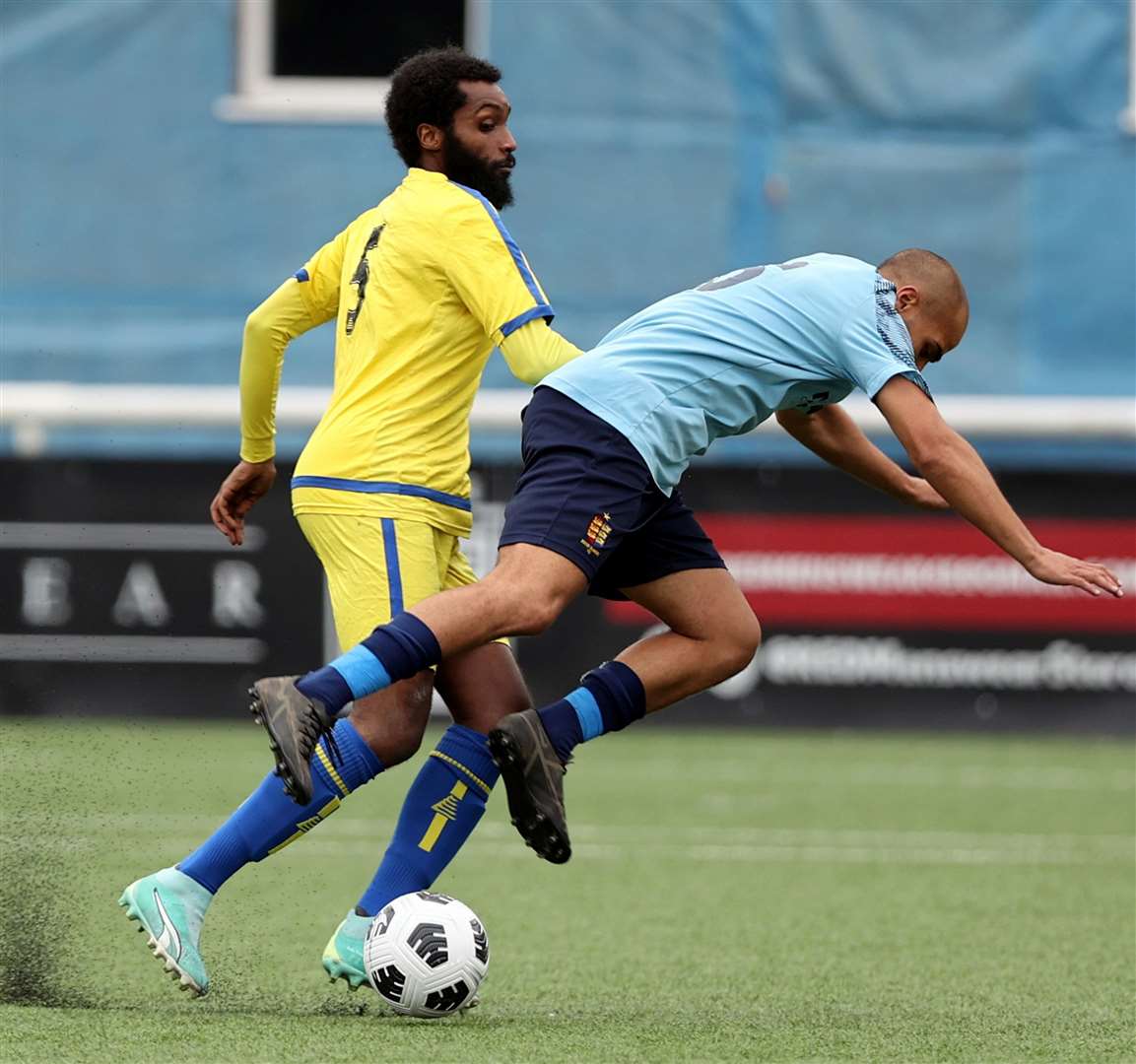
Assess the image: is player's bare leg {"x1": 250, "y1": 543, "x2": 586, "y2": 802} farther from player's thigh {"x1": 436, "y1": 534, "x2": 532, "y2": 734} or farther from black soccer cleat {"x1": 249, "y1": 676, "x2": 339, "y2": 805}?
player's thigh {"x1": 436, "y1": 534, "x2": 532, "y2": 734}

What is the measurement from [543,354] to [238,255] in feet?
27.2

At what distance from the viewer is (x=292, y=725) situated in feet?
14.1

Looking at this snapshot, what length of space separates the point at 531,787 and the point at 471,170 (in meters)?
1.46

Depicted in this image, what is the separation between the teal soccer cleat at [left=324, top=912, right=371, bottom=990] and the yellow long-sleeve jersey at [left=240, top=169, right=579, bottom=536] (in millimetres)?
894

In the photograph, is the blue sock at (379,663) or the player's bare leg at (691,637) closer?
the blue sock at (379,663)

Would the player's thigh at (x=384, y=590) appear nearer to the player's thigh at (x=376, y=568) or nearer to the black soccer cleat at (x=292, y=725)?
the player's thigh at (x=376, y=568)

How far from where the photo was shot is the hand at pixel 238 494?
5406 mm

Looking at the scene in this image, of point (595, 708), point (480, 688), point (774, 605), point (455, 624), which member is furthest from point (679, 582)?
point (774, 605)

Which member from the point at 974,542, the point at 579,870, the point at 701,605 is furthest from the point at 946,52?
the point at 701,605

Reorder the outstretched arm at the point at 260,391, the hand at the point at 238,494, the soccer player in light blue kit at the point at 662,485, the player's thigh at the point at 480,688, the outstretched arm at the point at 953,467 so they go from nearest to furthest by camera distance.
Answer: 1. the soccer player in light blue kit at the point at 662,485
2. the outstretched arm at the point at 953,467
3. the player's thigh at the point at 480,688
4. the outstretched arm at the point at 260,391
5. the hand at the point at 238,494

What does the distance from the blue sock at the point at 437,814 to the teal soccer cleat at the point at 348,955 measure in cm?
7

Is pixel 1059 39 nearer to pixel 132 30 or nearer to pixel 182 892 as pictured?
pixel 132 30

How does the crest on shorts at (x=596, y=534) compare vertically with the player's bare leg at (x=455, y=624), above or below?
above

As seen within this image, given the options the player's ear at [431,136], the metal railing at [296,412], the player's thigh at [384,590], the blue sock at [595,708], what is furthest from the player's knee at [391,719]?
the metal railing at [296,412]
